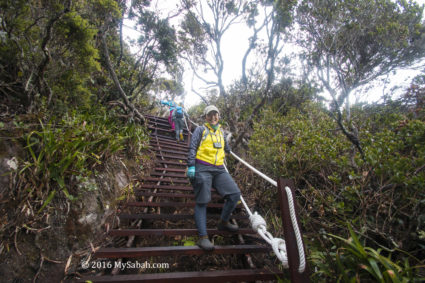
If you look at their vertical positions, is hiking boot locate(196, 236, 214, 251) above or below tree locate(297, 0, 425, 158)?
below

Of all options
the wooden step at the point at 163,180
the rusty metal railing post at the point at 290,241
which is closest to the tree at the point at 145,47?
the wooden step at the point at 163,180

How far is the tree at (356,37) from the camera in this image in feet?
16.2

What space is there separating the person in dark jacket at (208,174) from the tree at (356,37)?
2.86 meters

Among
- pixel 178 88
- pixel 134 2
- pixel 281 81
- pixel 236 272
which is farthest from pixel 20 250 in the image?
pixel 178 88

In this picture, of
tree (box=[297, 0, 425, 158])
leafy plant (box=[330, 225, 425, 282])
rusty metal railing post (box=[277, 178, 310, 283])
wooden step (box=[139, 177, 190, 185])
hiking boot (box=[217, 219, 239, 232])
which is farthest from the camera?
tree (box=[297, 0, 425, 158])

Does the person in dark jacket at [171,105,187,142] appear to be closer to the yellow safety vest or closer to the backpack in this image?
the backpack

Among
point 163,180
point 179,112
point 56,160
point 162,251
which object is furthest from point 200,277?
point 179,112

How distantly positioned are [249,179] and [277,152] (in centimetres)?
87

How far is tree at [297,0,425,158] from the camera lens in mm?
4945

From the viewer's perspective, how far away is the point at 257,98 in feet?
26.5

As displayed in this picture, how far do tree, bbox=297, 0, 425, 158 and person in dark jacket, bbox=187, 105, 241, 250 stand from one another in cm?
286

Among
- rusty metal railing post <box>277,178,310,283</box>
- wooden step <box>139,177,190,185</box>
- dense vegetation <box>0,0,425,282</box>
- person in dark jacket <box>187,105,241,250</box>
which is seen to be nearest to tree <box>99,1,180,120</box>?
dense vegetation <box>0,0,425,282</box>

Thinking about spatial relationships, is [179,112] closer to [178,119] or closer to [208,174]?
[178,119]

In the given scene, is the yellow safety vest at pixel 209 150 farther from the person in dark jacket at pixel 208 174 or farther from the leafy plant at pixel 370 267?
the leafy plant at pixel 370 267
